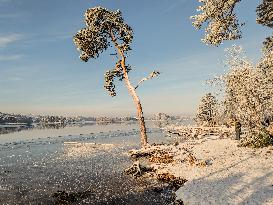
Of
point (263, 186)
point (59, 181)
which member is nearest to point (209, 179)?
point (263, 186)

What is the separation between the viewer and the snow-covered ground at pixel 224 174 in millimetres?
16422

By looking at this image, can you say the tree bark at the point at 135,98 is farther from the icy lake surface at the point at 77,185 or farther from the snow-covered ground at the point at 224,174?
the snow-covered ground at the point at 224,174

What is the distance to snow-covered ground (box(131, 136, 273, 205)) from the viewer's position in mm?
16422

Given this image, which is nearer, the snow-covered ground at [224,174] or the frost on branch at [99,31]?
the snow-covered ground at [224,174]

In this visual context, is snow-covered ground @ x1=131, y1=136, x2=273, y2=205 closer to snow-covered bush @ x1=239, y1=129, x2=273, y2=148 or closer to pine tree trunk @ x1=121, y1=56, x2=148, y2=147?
snow-covered bush @ x1=239, y1=129, x2=273, y2=148

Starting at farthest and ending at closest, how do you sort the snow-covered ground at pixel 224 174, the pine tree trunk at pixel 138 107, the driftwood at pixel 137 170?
the pine tree trunk at pixel 138 107 → the driftwood at pixel 137 170 → the snow-covered ground at pixel 224 174

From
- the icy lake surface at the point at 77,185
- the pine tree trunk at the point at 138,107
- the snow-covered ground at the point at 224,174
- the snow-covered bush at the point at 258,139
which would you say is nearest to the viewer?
the snow-covered ground at the point at 224,174

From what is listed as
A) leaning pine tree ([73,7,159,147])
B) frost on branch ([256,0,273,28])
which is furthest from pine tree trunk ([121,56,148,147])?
frost on branch ([256,0,273,28])

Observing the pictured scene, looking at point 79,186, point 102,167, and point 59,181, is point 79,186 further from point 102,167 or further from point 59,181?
point 102,167

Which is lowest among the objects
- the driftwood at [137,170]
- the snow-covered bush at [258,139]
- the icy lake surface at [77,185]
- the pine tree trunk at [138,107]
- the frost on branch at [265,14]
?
the icy lake surface at [77,185]

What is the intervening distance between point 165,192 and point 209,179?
9.27ft

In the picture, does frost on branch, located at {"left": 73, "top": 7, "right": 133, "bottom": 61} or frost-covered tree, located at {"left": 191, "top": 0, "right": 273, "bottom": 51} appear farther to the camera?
frost on branch, located at {"left": 73, "top": 7, "right": 133, "bottom": 61}

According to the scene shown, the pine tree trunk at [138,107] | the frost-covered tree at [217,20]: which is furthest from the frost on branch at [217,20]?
the pine tree trunk at [138,107]

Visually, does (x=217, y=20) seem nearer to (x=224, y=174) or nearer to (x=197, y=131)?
(x=224, y=174)
